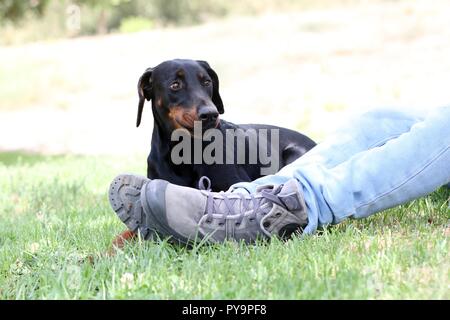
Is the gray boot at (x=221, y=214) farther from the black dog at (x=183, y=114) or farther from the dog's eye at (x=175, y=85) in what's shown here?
the dog's eye at (x=175, y=85)

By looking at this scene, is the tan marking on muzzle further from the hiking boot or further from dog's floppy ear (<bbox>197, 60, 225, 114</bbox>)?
the hiking boot

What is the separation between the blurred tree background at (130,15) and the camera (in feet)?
74.6

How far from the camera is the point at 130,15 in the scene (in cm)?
2509

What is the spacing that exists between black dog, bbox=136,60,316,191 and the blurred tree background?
60.7ft

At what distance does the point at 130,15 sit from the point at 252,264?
77.2 ft

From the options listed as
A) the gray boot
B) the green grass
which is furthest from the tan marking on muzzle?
the gray boot

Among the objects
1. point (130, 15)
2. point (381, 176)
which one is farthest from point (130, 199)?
point (130, 15)

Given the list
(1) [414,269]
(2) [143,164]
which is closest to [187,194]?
(1) [414,269]

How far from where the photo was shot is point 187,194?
272 cm

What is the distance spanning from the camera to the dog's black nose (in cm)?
362

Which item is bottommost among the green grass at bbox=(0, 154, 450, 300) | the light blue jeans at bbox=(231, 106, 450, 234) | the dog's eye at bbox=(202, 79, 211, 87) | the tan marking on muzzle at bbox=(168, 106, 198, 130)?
the green grass at bbox=(0, 154, 450, 300)

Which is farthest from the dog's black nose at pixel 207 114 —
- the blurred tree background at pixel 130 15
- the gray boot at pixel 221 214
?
the blurred tree background at pixel 130 15

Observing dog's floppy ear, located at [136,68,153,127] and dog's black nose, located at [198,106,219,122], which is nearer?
dog's black nose, located at [198,106,219,122]
